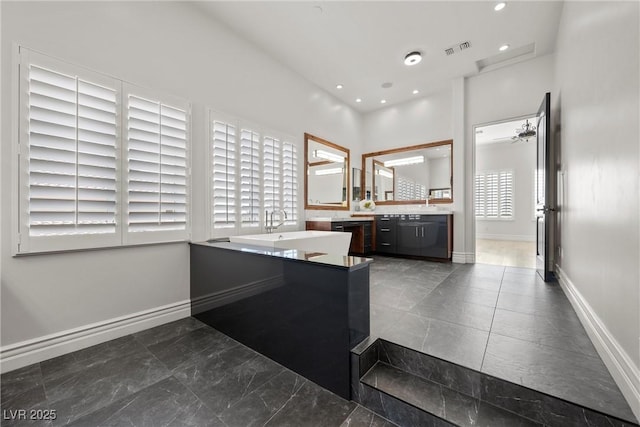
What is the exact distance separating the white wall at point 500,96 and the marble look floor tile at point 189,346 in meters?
3.95

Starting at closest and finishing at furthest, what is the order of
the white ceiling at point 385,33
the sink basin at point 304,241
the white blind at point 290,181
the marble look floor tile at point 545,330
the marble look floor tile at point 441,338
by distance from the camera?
the marble look floor tile at point 441,338
the marble look floor tile at point 545,330
the sink basin at point 304,241
the white ceiling at point 385,33
the white blind at point 290,181

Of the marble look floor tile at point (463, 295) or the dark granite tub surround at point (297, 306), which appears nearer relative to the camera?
the dark granite tub surround at point (297, 306)

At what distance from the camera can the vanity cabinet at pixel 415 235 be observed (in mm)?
4211

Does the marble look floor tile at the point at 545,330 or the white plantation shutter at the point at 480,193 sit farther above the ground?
the white plantation shutter at the point at 480,193

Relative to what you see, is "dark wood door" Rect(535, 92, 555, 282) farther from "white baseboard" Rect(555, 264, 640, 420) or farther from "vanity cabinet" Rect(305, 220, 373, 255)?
"vanity cabinet" Rect(305, 220, 373, 255)

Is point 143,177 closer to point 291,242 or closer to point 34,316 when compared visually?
point 34,316

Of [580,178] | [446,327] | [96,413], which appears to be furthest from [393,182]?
[96,413]

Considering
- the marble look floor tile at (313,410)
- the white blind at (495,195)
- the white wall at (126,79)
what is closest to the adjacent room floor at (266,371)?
the marble look floor tile at (313,410)

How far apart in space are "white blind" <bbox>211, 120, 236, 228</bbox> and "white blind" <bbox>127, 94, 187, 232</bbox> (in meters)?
0.32

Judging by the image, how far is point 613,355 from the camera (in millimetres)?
1292

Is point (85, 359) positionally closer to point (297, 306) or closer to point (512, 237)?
point (297, 306)

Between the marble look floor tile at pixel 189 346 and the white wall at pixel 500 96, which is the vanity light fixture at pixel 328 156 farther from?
the marble look floor tile at pixel 189 346

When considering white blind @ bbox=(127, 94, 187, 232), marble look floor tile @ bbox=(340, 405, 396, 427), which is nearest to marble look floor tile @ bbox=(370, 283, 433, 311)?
marble look floor tile @ bbox=(340, 405, 396, 427)

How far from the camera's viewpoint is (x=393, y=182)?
5234 mm
